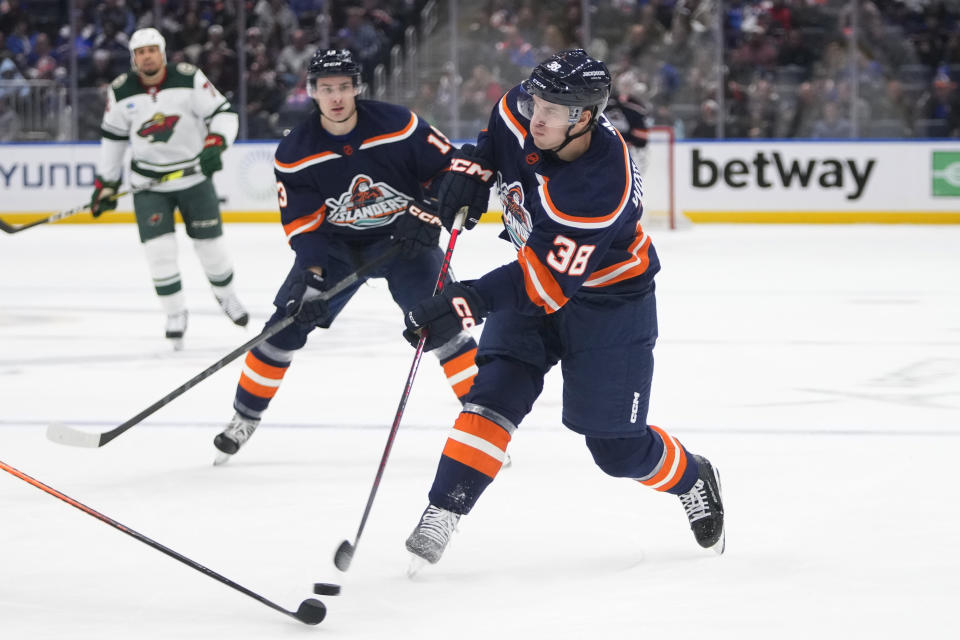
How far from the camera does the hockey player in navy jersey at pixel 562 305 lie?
2.35 metres

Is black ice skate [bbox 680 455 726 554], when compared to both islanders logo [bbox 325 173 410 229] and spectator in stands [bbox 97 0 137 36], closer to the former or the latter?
islanders logo [bbox 325 173 410 229]

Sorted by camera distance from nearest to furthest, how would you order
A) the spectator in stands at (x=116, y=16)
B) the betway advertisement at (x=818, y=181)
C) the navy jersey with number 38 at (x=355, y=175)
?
1. the navy jersey with number 38 at (x=355, y=175)
2. the betway advertisement at (x=818, y=181)
3. the spectator in stands at (x=116, y=16)

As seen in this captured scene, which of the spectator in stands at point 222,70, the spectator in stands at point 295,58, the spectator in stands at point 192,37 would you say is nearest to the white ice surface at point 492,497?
the spectator in stands at point 222,70

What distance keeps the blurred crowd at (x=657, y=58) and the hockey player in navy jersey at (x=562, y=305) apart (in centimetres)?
815

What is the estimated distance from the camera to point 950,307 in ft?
20.6

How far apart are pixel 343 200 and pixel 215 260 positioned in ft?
7.38

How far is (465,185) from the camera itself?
270 centimetres

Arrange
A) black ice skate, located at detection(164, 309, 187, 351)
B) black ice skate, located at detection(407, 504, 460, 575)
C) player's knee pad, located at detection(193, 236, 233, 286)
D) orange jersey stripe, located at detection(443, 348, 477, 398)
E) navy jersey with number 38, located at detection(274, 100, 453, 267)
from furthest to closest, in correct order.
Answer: player's knee pad, located at detection(193, 236, 233, 286) < black ice skate, located at detection(164, 309, 187, 351) < orange jersey stripe, located at detection(443, 348, 477, 398) < navy jersey with number 38, located at detection(274, 100, 453, 267) < black ice skate, located at detection(407, 504, 460, 575)

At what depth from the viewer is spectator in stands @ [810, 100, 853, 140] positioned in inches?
426

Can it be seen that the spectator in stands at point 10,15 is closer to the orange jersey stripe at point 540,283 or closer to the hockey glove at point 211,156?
the hockey glove at point 211,156

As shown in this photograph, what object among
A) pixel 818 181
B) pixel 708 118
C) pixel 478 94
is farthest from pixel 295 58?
pixel 818 181

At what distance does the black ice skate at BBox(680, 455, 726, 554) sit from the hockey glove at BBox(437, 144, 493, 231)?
687 millimetres

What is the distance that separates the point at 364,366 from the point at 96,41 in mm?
8059

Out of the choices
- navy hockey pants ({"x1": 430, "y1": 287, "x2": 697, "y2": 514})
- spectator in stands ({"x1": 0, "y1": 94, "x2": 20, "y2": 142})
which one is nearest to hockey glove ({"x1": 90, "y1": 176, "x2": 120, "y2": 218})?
navy hockey pants ({"x1": 430, "y1": 287, "x2": 697, "y2": 514})
